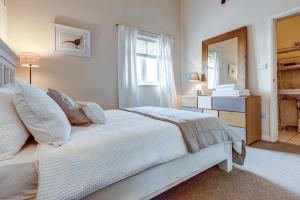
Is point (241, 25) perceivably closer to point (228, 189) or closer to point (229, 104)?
point (229, 104)

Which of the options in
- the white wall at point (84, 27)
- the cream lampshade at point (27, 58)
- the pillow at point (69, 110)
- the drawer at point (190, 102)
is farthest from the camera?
the drawer at point (190, 102)

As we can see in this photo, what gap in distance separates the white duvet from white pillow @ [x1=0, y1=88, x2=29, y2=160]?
12cm

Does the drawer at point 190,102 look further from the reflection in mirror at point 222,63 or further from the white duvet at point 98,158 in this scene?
the white duvet at point 98,158

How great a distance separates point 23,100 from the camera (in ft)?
3.03

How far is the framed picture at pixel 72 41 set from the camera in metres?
2.91

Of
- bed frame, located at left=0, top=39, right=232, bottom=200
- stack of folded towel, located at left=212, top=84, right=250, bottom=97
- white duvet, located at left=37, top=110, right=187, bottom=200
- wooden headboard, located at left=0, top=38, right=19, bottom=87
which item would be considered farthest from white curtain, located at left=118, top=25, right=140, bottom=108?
white duvet, located at left=37, top=110, right=187, bottom=200

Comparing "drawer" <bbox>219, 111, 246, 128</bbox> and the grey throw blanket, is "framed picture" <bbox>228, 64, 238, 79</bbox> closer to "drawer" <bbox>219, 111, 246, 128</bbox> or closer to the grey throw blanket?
"drawer" <bbox>219, 111, 246, 128</bbox>

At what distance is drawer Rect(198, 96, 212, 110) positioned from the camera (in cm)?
330

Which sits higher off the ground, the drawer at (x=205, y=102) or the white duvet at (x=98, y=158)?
the drawer at (x=205, y=102)

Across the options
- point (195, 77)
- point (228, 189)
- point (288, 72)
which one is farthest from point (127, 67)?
point (288, 72)

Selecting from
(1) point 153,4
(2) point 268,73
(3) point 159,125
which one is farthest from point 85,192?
(1) point 153,4

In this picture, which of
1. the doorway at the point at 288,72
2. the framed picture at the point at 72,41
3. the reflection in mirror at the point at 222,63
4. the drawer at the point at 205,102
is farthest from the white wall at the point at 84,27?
the doorway at the point at 288,72

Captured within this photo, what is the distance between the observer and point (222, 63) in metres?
3.58

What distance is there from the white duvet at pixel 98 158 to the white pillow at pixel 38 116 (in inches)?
2.4
